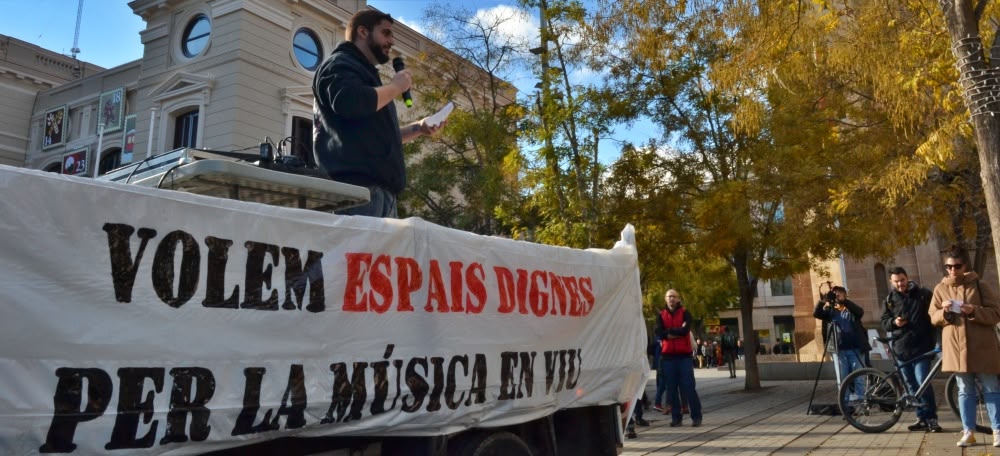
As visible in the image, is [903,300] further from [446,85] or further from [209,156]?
[446,85]

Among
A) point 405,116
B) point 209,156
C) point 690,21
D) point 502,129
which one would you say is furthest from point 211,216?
point 405,116

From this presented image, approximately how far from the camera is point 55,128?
29.7 metres

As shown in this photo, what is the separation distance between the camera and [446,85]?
825 inches

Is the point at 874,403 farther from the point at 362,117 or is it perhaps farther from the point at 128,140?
the point at 128,140

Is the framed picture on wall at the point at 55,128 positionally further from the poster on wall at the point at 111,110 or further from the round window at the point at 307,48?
the round window at the point at 307,48

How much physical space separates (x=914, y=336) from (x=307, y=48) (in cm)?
2200

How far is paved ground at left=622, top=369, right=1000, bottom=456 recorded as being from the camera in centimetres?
771

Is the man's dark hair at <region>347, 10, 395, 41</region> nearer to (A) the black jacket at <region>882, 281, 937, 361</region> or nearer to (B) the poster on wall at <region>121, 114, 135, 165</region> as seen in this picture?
(A) the black jacket at <region>882, 281, 937, 361</region>

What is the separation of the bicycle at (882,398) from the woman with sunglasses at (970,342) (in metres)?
1.08

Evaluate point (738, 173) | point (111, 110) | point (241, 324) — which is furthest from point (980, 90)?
point (111, 110)

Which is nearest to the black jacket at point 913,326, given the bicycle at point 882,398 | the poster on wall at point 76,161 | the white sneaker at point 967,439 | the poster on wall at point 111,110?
the bicycle at point 882,398

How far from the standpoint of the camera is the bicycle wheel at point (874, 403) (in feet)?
28.8

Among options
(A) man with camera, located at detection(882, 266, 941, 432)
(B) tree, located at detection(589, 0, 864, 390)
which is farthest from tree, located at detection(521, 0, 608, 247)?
(A) man with camera, located at detection(882, 266, 941, 432)

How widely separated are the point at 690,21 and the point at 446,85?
13492 millimetres
